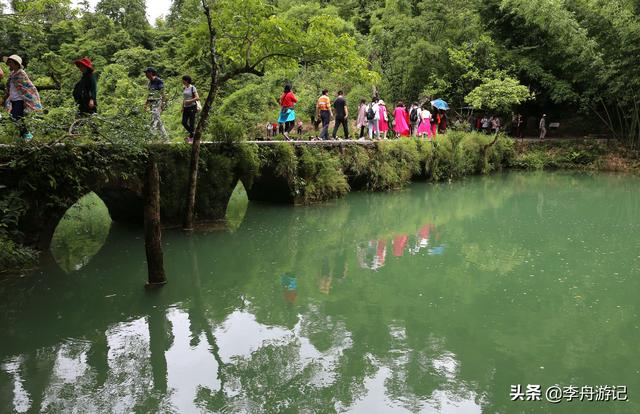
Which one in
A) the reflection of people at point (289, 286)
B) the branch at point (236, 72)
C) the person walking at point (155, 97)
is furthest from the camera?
the person walking at point (155, 97)

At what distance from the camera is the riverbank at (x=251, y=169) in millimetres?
8969

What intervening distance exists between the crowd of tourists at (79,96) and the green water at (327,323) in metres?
2.67

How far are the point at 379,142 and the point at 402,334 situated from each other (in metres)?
13.3

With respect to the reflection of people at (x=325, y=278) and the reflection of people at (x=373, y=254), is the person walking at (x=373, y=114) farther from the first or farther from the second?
the reflection of people at (x=325, y=278)

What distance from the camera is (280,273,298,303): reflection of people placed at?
8.52 m

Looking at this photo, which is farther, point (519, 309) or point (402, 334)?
point (519, 309)

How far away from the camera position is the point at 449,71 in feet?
97.5

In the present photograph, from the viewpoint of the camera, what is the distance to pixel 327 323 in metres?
7.34

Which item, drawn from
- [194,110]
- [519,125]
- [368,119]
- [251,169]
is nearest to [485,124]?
[519,125]

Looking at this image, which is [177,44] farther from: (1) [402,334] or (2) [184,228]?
(1) [402,334]

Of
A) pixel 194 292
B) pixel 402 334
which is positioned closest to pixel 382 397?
pixel 402 334

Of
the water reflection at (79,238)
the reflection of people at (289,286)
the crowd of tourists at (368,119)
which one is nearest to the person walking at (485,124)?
the crowd of tourists at (368,119)

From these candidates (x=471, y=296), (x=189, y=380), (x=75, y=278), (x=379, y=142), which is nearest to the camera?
(x=189, y=380)

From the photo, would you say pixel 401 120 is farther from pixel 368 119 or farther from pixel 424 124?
pixel 368 119
